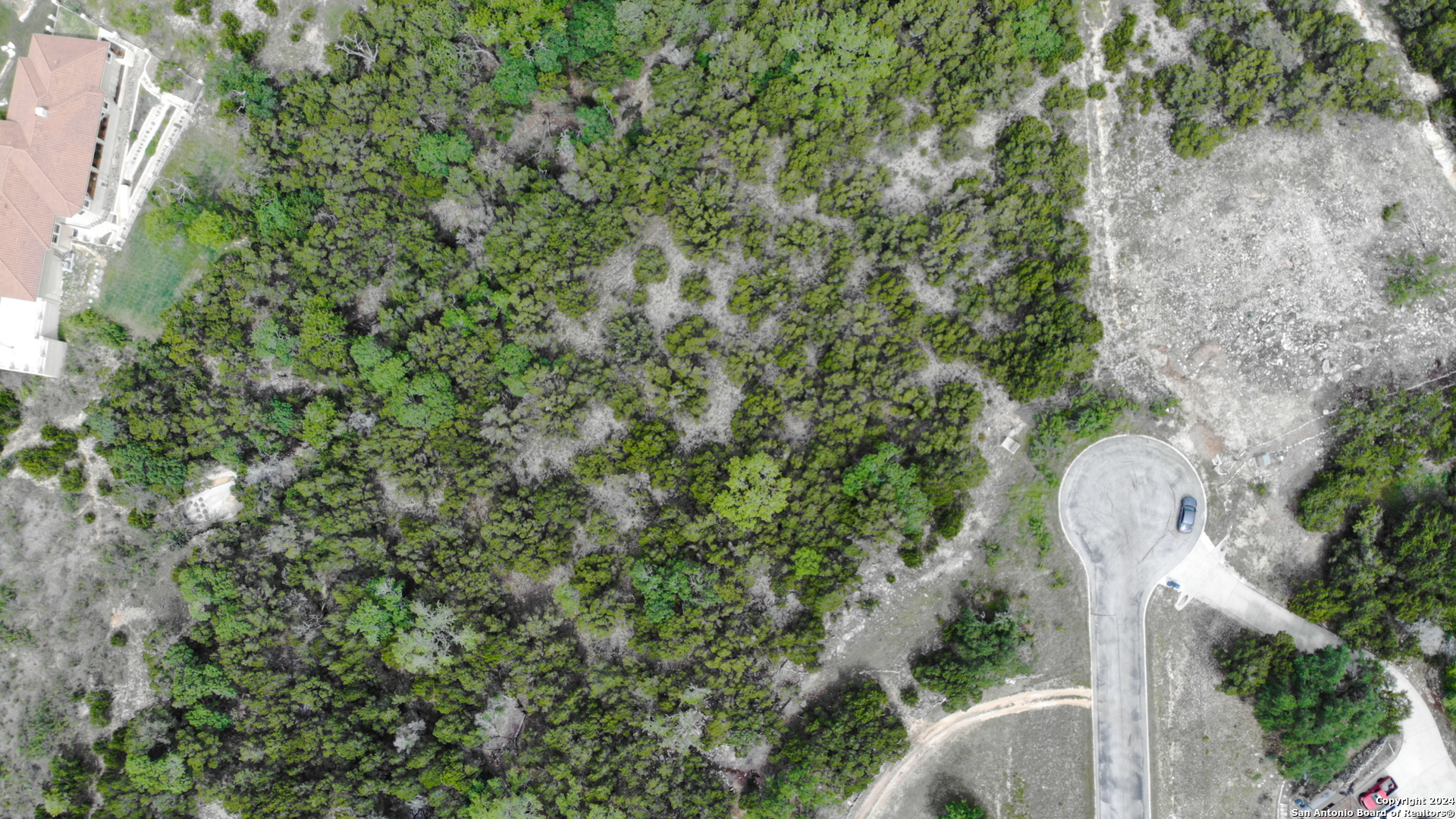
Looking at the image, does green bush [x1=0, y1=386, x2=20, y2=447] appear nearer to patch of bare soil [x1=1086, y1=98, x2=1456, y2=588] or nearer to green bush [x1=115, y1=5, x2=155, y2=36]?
green bush [x1=115, y1=5, x2=155, y2=36]

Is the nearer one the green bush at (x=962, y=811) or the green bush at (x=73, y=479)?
the green bush at (x=962, y=811)

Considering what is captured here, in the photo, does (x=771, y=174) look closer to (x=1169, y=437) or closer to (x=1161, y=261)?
(x=1161, y=261)

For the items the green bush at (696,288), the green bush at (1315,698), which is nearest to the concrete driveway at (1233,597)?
the green bush at (1315,698)

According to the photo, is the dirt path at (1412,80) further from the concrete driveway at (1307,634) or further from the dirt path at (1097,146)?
the concrete driveway at (1307,634)

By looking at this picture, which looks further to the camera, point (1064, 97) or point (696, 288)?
point (696, 288)

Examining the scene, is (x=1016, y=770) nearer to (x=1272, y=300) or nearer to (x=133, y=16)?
(x=1272, y=300)

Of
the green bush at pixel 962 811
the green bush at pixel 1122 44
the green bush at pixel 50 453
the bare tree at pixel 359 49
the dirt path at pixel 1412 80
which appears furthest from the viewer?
the green bush at pixel 50 453

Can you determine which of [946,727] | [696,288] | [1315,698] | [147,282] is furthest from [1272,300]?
[147,282]
